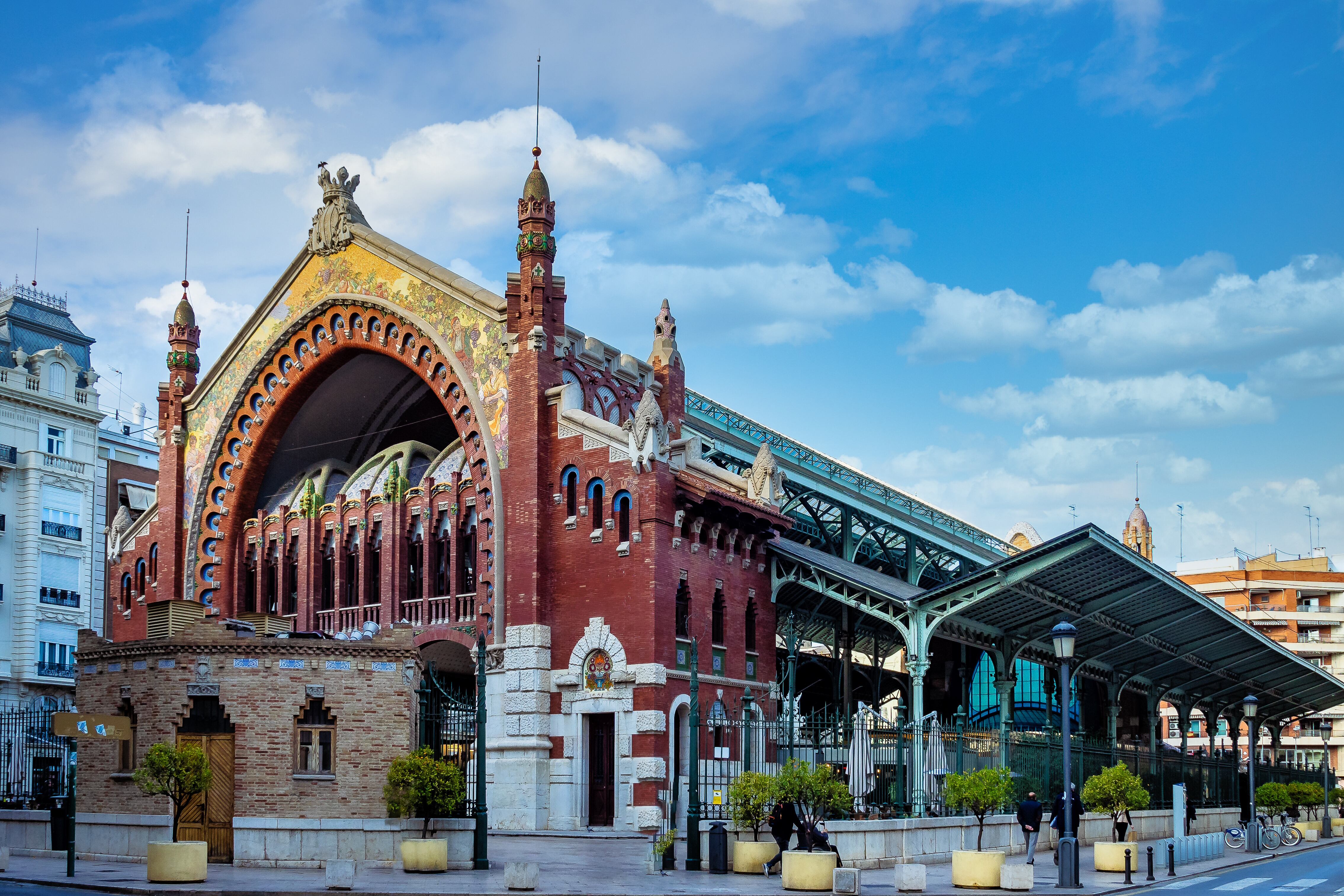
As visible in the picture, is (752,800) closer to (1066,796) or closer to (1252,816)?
(1066,796)

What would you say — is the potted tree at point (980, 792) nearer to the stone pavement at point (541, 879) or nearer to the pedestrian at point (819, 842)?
the stone pavement at point (541, 879)

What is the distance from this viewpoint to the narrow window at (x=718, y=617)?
44875 mm

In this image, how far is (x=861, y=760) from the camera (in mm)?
35312

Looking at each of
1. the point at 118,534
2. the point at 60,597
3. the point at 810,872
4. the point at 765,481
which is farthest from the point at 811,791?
the point at 60,597

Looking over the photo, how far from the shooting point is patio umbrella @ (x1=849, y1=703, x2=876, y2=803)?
1328 inches

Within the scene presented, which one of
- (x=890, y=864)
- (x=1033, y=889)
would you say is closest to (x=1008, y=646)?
(x=890, y=864)

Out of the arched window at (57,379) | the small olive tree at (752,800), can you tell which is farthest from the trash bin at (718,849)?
the arched window at (57,379)

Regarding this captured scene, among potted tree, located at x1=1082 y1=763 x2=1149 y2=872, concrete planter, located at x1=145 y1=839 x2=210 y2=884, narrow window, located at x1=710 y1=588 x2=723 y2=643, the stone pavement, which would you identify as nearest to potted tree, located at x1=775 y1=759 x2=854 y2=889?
the stone pavement

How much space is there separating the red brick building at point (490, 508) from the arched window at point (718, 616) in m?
0.05

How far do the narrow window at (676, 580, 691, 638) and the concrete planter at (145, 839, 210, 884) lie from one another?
1946cm

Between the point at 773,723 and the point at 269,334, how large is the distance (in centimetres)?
2908

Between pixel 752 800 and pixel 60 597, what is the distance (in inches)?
1854

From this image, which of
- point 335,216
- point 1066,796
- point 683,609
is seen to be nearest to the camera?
point 1066,796

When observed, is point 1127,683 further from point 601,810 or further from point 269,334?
point 269,334
